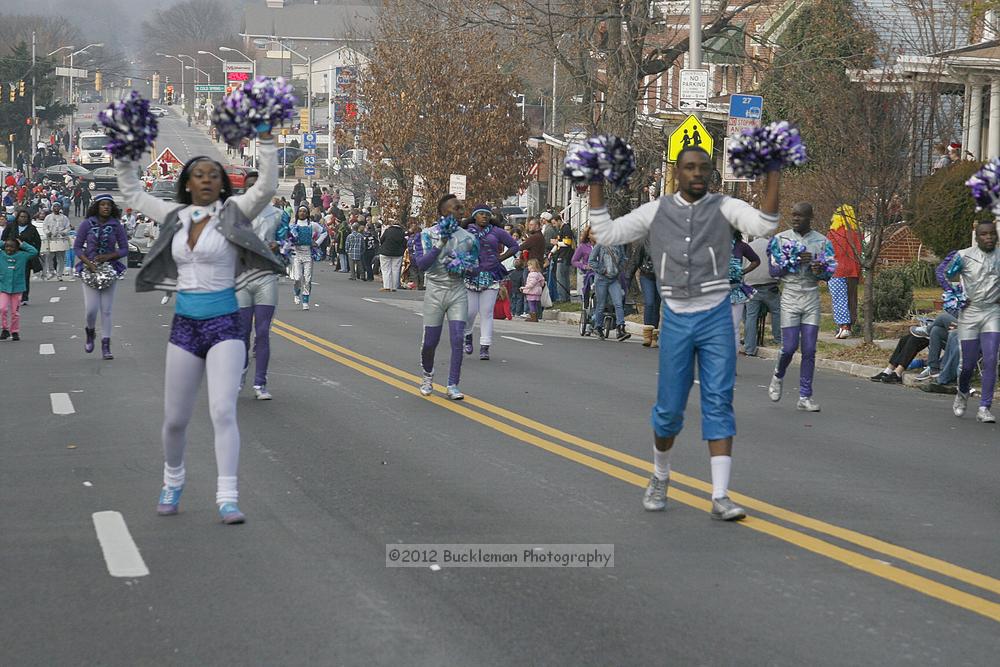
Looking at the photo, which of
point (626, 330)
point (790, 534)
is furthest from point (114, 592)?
point (626, 330)

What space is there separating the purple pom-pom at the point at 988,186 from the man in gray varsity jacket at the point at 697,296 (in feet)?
8.60

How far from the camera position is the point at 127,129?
8.16 m

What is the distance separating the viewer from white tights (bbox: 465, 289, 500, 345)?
15.1 metres

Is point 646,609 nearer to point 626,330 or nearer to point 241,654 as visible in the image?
point 241,654

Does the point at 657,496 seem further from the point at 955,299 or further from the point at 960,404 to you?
the point at 960,404

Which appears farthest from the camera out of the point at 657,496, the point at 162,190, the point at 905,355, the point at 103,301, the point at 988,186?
the point at 162,190

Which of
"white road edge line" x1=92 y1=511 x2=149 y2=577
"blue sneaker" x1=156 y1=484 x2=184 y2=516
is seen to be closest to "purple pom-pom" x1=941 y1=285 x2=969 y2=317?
"blue sneaker" x1=156 y1=484 x2=184 y2=516

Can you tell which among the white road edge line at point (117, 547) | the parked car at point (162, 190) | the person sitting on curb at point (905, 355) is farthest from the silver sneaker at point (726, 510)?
the parked car at point (162, 190)

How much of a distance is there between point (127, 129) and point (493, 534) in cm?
292

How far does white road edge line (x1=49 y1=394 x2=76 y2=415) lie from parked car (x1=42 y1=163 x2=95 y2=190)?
6547cm

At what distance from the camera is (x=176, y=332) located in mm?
7953

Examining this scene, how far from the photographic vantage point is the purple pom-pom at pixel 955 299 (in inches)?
533

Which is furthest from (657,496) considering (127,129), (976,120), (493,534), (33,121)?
(33,121)

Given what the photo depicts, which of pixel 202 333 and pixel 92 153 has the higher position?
pixel 92 153
